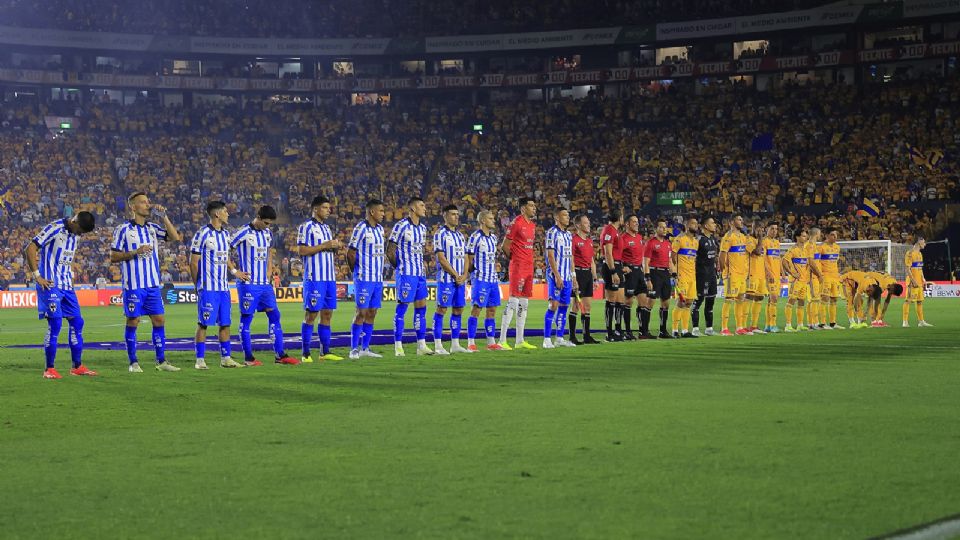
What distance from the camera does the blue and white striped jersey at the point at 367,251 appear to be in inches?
689

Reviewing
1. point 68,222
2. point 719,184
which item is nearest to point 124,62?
point 719,184

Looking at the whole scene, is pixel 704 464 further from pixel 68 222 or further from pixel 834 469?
pixel 68 222

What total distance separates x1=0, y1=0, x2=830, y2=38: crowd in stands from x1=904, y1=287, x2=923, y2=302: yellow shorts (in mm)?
37906

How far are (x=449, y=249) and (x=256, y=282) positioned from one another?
11.6 ft

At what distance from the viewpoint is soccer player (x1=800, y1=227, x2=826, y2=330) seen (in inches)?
1005

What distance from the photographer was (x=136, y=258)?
15.0 metres

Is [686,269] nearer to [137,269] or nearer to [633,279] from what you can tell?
[633,279]

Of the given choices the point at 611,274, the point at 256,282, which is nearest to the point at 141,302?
the point at 256,282

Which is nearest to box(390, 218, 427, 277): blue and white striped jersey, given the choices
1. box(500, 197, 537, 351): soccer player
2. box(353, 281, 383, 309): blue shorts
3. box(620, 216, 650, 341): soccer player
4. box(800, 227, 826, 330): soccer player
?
box(353, 281, 383, 309): blue shorts

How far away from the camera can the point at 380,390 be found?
12.4m

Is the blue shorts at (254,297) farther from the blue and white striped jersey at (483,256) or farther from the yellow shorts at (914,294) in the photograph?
the yellow shorts at (914,294)

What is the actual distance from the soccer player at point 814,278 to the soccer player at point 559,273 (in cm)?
756

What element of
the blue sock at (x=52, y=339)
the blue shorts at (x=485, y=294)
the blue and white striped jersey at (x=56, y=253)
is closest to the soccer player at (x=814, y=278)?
the blue shorts at (x=485, y=294)

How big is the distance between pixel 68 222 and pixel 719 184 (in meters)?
43.0
